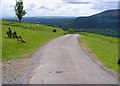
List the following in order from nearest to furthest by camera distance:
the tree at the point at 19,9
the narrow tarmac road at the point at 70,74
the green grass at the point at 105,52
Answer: the narrow tarmac road at the point at 70,74
the green grass at the point at 105,52
the tree at the point at 19,9

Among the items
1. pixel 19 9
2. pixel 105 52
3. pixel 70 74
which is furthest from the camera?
pixel 19 9

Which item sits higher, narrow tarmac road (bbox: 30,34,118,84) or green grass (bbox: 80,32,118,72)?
narrow tarmac road (bbox: 30,34,118,84)

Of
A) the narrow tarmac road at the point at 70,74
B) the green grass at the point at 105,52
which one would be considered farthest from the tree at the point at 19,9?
the narrow tarmac road at the point at 70,74

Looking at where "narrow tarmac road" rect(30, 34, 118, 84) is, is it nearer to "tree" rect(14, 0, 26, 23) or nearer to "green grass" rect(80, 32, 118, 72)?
"green grass" rect(80, 32, 118, 72)

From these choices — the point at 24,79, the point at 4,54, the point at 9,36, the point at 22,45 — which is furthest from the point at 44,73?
the point at 9,36

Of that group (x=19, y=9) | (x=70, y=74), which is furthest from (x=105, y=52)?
(x=19, y=9)

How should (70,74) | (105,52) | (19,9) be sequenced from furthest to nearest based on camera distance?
(19,9) < (105,52) < (70,74)

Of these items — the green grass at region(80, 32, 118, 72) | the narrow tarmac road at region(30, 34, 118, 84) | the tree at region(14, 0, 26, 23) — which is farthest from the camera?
the tree at region(14, 0, 26, 23)

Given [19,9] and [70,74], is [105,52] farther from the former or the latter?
[19,9]

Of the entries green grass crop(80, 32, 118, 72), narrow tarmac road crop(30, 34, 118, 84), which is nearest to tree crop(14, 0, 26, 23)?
green grass crop(80, 32, 118, 72)

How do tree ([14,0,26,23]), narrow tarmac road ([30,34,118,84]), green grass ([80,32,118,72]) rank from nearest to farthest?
narrow tarmac road ([30,34,118,84])
green grass ([80,32,118,72])
tree ([14,0,26,23])

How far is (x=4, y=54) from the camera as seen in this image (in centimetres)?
3788

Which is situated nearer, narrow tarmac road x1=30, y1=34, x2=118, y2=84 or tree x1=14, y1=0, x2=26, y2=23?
narrow tarmac road x1=30, y1=34, x2=118, y2=84

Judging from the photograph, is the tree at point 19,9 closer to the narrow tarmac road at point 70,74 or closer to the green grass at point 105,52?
the green grass at point 105,52
